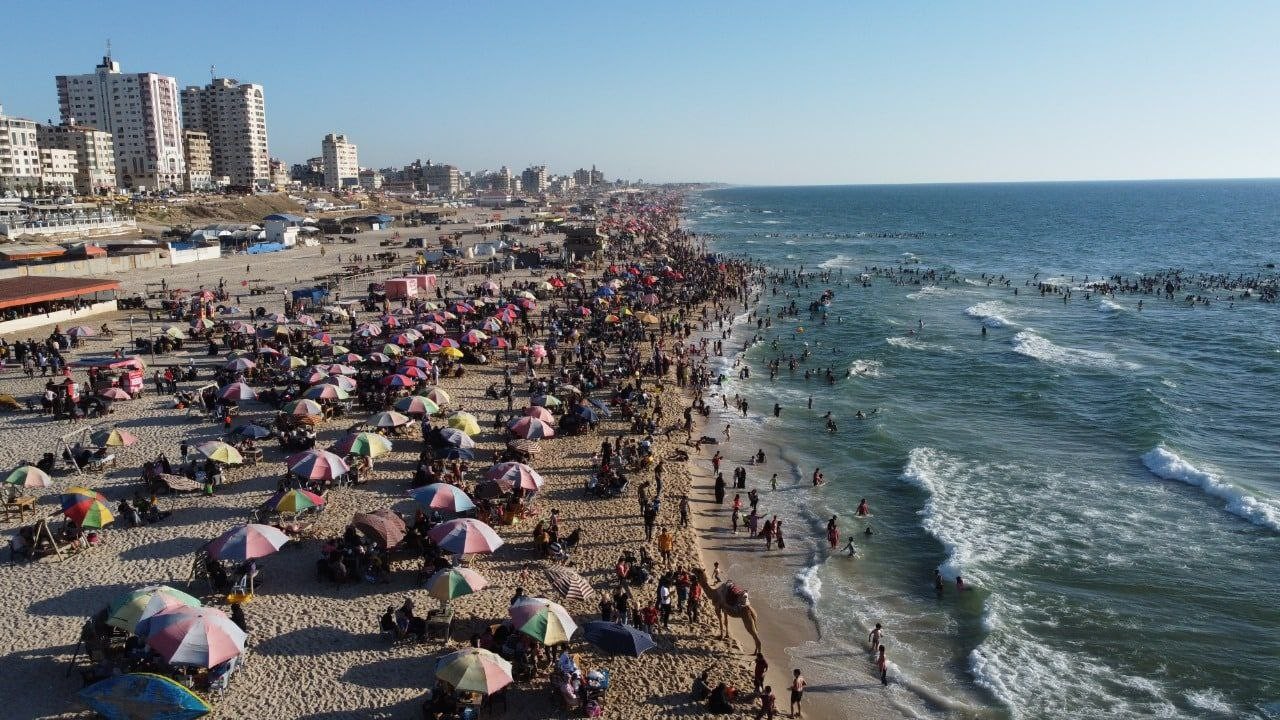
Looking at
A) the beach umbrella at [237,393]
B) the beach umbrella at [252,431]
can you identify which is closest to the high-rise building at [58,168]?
the beach umbrella at [237,393]

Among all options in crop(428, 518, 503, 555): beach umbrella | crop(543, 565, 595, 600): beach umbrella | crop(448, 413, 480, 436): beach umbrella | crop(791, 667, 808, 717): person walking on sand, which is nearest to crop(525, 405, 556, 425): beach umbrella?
crop(448, 413, 480, 436): beach umbrella

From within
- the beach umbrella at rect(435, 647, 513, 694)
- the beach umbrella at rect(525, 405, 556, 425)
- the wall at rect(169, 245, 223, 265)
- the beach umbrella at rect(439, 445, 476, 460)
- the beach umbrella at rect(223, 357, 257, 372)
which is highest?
the wall at rect(169, 245, 223, 265)

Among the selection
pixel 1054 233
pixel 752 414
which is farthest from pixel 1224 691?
pixel 1054 233

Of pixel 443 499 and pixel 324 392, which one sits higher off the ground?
pixel 324 392

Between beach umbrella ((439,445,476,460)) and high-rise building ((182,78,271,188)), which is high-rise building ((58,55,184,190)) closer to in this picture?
high-rise building ((182,78,271,188))

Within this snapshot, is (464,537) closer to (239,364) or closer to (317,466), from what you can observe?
(317,466)

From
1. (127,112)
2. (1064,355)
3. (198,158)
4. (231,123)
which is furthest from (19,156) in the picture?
(1064,355)

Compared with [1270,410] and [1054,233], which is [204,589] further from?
[1054,233]
